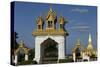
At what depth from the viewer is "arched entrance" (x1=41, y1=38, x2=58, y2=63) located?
3867 millimetres

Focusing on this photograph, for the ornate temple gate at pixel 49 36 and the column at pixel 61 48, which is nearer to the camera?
the ornate temple gate at pixel 49 36

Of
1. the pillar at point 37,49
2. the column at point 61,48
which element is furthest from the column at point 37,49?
the column at point 61,48

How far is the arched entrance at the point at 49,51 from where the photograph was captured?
152 inches

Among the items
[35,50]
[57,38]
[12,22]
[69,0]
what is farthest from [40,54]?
[69,0]

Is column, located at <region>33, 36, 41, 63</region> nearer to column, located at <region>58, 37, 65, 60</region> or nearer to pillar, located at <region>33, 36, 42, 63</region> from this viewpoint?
pillar, located at <region>33, 36, 42, 63</region>

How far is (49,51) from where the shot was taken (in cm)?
392

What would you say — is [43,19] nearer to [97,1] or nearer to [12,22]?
[12,22]

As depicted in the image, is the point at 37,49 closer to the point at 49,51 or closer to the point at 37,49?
the point at 37,49

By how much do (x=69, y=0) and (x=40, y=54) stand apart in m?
0.97

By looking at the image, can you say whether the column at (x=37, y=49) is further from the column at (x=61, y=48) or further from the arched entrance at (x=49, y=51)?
the column at (x=61, y=48)

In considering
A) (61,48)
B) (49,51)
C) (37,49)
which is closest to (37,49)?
(37,49)

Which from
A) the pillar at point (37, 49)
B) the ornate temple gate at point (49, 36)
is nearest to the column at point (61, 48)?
the ornate temple gate at point (49, 36)

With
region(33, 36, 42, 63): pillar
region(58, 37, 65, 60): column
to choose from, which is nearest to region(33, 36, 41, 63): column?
region(33, 36, 42, 63): pillar

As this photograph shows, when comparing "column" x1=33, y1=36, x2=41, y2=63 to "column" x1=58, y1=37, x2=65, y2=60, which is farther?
"column" x1=58, y1=37, x2=65, y2=60
